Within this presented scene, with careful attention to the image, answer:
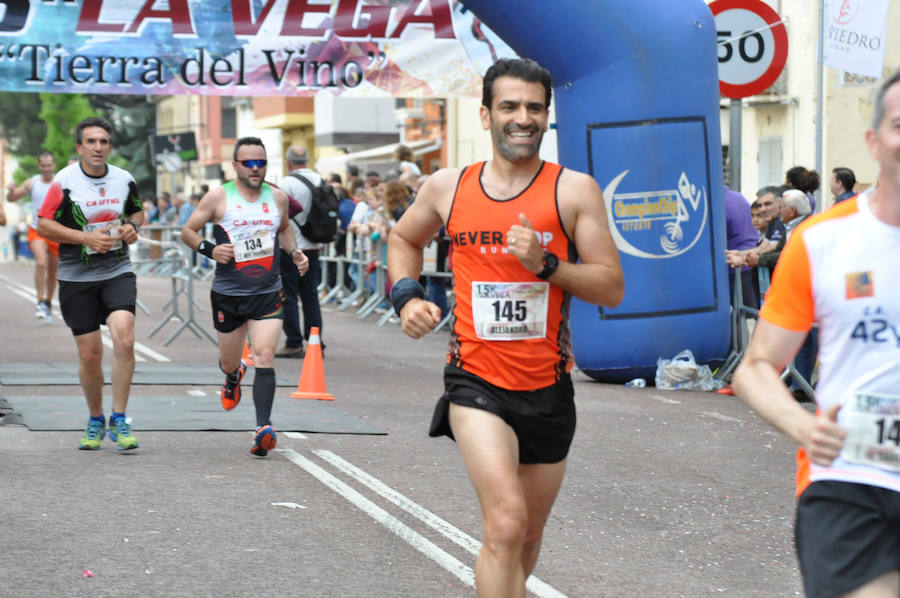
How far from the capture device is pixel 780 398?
341 centimetres

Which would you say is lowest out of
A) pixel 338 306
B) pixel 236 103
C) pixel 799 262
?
pixel 338 306

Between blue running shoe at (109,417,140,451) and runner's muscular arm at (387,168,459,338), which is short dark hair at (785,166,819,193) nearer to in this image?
blue running shoe at (109,417,140,451)

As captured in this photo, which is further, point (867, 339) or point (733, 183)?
point (733, 183)

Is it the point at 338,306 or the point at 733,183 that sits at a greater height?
the point at 733,183

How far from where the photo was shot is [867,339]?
11.2ft

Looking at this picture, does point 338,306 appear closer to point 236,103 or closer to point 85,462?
point 85,462

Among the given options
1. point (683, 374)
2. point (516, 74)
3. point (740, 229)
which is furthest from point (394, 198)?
point (516, 74)

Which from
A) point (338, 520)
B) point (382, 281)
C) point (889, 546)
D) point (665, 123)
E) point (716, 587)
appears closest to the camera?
point (889, 546)

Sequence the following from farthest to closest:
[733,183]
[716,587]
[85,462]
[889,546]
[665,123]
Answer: [733,183]
[665,123]
[85,462]
[716,587]
[889,546]

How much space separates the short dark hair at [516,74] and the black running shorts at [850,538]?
191 centimetres

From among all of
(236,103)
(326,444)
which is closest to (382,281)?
(326,444)

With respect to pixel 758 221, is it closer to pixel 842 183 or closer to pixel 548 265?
pixel 842 183

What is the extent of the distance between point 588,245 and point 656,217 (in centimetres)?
842

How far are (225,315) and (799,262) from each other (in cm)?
648
